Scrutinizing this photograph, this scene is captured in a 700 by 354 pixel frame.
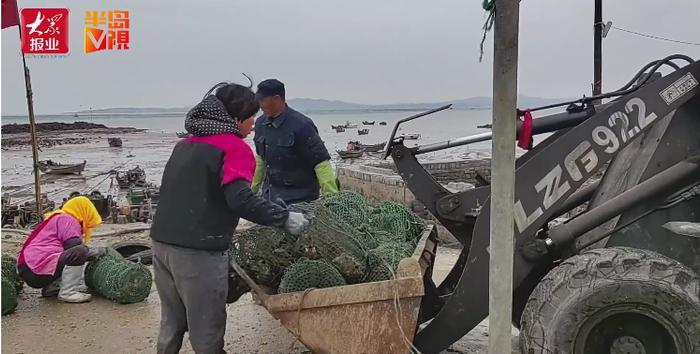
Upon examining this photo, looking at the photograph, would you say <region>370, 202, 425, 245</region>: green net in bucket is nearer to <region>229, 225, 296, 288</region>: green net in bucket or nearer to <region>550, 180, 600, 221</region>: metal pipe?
<region>229, 225, 296, 288</region>: green net in bucket

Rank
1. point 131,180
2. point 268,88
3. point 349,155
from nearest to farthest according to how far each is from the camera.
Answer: point 268,88
point 131,180
point 349,155

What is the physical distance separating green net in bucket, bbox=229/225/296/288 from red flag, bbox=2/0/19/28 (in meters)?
6.27

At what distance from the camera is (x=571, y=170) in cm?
369

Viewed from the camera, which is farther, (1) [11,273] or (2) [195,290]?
(1) [11,273]

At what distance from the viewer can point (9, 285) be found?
5.75m

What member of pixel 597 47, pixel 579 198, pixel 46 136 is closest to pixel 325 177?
pixel 579 198

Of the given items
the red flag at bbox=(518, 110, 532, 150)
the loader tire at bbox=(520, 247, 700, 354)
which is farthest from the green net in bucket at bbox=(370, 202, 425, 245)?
the red flag at bbox=(518, 110, 532, 150)

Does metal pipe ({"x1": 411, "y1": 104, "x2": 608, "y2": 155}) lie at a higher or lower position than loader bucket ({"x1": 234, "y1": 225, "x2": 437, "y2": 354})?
higher

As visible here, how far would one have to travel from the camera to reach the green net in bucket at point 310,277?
3.80 metres

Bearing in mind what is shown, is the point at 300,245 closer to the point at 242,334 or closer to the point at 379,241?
the point at 379,241

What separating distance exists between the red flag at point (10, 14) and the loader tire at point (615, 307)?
8041mm

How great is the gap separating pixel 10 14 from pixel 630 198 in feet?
28.5

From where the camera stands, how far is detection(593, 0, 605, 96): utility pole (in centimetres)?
585

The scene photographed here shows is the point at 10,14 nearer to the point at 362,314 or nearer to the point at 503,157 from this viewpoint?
the point at 362,314
